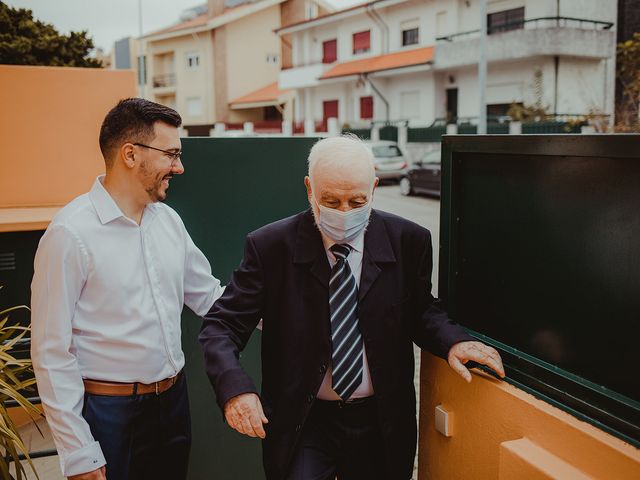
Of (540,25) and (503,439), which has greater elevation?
(540,25)

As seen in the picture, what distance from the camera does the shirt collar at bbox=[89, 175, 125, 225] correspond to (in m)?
2.58

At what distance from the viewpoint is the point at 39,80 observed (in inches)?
217

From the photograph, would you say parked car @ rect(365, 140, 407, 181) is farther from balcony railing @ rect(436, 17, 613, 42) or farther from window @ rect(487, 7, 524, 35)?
window @ rect(487, 7, 524, 35)

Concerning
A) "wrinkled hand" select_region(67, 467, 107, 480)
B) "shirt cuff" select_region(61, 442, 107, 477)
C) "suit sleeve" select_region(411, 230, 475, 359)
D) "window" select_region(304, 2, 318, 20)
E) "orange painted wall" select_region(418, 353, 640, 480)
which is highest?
"window" select_region(304, 2, 318, 20)

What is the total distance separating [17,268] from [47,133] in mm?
1354

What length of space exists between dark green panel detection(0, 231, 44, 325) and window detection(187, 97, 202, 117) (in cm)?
4243

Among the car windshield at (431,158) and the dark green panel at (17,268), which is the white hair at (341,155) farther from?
the car windshield at (431,158)

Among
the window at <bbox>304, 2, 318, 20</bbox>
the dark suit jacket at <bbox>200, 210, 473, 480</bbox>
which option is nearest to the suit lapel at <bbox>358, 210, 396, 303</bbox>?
the dark suit jacket at <bbox>200, 210, 473, 480</bbox>

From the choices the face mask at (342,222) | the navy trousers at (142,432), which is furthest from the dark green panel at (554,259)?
the navy trousers at (142,432)

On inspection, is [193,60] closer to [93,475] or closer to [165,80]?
[165,80]

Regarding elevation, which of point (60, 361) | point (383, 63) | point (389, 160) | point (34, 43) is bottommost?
point (60, 361)

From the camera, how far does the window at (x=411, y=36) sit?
1299 inches

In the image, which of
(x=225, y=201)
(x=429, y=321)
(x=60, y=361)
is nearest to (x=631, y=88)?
(x=225, y=201)

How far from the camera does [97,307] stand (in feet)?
8.32
